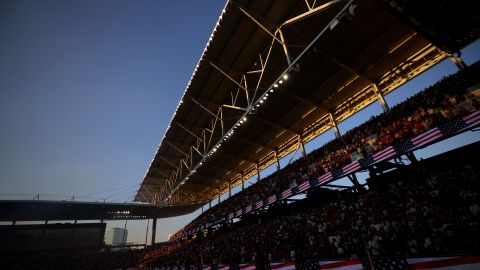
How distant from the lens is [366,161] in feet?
45.8

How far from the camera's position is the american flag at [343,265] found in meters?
6.41

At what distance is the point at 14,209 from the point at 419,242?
1806 inches

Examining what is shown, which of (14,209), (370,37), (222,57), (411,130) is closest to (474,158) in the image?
(411,130)

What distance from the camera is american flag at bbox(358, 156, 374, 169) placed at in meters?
13.7

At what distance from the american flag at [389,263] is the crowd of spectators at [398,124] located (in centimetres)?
862

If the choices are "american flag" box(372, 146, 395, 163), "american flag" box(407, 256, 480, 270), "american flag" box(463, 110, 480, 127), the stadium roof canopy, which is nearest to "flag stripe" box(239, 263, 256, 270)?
"american flag" box(407, 256, 480, 270)

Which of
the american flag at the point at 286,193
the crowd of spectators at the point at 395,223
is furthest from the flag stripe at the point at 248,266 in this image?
the american flag at the point at 286,193

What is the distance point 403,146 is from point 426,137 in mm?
1104

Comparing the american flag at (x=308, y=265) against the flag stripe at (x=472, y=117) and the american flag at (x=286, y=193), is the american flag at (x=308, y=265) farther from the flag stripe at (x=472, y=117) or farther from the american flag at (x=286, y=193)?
the american flag at (x=286, y=193)

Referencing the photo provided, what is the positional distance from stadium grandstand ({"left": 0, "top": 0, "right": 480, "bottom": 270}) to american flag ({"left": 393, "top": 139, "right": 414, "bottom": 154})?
0.05m

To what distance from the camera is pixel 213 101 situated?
18766 millimetres

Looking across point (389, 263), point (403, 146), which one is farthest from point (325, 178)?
point (389, 263)

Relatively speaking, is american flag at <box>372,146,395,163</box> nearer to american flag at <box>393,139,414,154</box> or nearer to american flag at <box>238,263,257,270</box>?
american flag at <box>393,139,414,154</box>

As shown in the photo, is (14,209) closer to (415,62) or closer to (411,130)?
(411,130)
